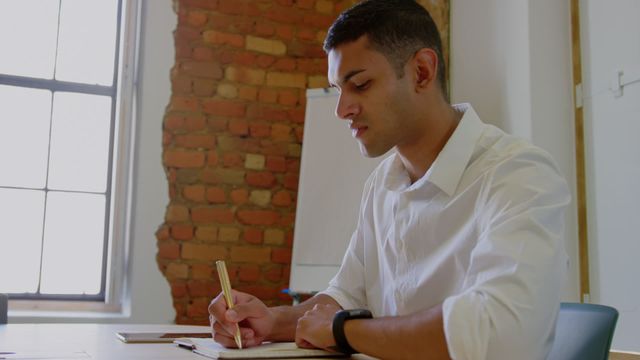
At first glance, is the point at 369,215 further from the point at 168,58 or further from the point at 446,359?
the point at 168,58

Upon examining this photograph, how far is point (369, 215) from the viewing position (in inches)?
73.6

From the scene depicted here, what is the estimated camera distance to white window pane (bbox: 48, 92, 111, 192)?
3.59 metres

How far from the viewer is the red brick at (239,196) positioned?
3660 millimetres

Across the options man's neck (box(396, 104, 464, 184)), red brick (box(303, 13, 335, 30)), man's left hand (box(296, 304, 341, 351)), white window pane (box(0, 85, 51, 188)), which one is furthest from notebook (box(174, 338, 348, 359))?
red brick (box(303, 13, 335, 30))

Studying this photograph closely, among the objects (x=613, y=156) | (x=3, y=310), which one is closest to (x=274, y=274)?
(x=3, y=310)

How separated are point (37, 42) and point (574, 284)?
275 cm

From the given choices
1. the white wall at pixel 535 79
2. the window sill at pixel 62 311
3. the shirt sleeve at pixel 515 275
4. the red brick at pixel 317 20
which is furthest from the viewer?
the red brick at pixel 317 20

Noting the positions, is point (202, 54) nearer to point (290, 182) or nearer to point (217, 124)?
point (217, 124)

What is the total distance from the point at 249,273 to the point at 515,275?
8.35 feet

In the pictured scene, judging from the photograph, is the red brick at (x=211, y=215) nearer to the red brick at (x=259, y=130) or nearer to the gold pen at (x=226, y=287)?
the red brick at (x=259, y=130)

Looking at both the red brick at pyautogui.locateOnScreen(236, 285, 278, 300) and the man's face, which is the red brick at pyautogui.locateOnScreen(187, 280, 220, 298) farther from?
the man's face

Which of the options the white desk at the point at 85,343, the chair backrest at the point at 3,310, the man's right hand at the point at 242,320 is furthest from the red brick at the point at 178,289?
the man's right hand at the point at 242,320

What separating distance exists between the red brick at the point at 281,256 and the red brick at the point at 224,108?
716 millimetres

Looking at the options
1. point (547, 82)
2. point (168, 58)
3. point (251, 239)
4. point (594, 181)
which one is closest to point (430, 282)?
point (594, 181)
